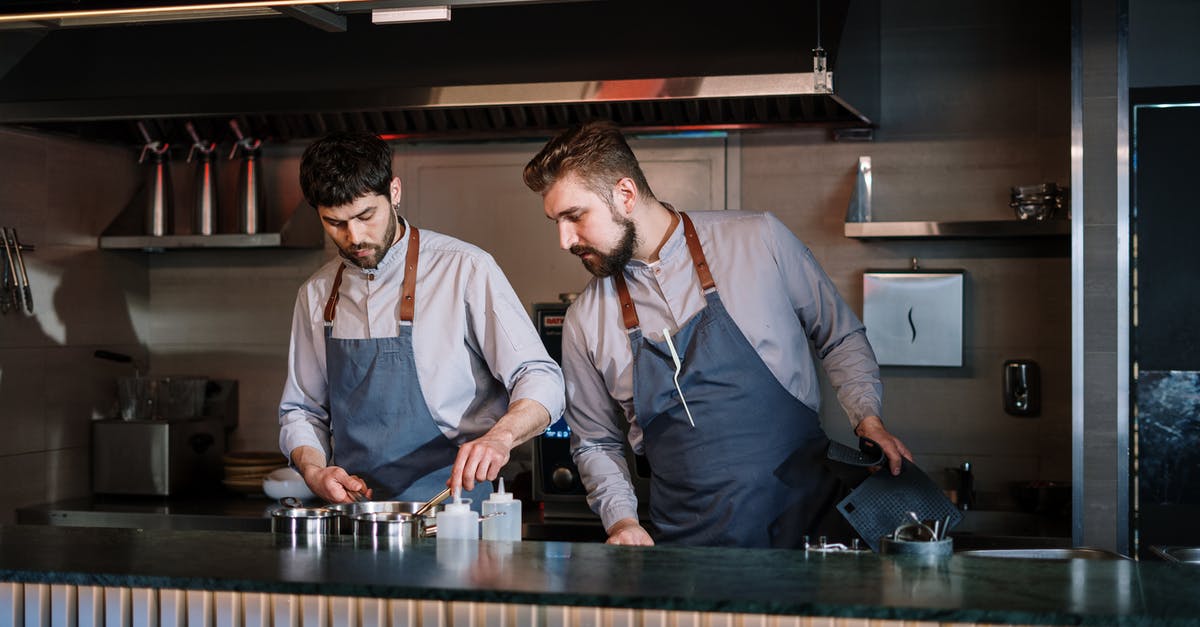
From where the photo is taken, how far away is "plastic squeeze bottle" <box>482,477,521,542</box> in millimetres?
2160

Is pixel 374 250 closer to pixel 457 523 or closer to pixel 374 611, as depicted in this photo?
pixel 457 523

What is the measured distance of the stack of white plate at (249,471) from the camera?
4418mm

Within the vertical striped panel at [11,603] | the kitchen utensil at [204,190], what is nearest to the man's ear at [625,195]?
the vertical striped panel at [11,603]

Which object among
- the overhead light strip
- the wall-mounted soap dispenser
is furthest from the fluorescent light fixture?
the wall-mounted soap dispenser

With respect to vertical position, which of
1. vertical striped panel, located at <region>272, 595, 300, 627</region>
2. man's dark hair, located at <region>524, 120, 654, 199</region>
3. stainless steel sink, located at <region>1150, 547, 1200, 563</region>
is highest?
man's dark hair, located at <region>524, 120, 654, 199</region>

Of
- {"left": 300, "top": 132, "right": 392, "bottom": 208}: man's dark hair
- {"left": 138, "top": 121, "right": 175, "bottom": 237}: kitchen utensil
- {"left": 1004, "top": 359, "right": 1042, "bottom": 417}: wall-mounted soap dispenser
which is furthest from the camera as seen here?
{"left": 138, "top": 121, "right": 175, "bottom": 237}: kitchen utensil

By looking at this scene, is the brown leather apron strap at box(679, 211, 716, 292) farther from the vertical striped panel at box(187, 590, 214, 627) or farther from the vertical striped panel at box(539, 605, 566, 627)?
the vertical striped panel at box(187, 590, 214, 627)

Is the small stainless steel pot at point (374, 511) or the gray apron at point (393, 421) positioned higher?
the gray apron at point (393, 421)

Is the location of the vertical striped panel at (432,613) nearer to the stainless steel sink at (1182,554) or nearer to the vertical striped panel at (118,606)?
the vertical striped panel at (118,606)

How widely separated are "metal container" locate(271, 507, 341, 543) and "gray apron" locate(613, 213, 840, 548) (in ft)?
2.73

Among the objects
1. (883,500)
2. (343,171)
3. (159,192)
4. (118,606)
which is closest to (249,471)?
(159,192)

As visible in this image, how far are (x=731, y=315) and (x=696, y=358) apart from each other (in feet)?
0.44

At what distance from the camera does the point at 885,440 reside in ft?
8.29

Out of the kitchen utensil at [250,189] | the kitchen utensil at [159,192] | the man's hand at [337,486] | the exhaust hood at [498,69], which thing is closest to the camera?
the man's hand at [337,486]
